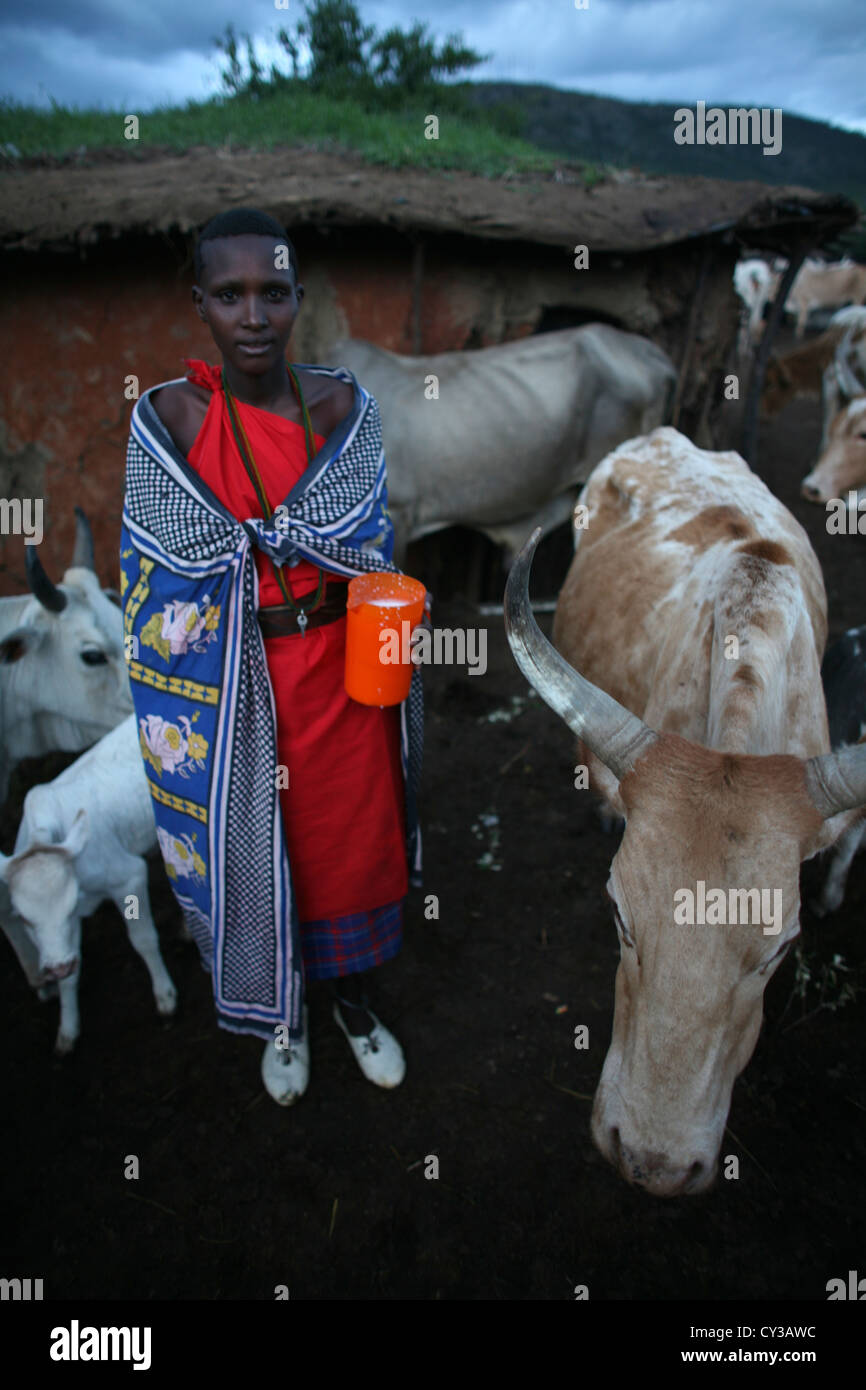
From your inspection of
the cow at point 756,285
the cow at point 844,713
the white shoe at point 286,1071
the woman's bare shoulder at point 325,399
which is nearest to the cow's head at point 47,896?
the white shoe at point 286,1071

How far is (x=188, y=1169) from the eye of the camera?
8.84 ft

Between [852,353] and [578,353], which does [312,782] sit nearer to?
[578,353]

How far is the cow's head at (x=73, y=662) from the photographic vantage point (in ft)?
12.1

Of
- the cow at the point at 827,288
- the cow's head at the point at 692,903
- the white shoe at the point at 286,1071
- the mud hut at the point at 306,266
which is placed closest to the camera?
the cow's head at the point at 692,903

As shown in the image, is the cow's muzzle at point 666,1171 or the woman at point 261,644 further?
the woman at point 261,644

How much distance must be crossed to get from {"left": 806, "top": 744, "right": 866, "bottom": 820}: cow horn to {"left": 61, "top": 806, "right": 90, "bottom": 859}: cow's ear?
2301mm

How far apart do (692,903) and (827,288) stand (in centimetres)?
2115

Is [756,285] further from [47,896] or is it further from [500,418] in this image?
[47,896]

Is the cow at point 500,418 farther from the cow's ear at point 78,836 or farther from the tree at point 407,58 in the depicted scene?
the tree at point 407,58

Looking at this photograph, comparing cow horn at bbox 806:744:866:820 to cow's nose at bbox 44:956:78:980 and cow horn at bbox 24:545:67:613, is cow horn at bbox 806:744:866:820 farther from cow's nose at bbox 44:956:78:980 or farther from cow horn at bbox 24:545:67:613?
cow horn at bbox 24:545:67:613

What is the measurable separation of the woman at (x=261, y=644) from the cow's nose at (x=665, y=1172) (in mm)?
1119

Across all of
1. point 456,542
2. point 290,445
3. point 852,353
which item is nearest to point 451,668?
point 456,542

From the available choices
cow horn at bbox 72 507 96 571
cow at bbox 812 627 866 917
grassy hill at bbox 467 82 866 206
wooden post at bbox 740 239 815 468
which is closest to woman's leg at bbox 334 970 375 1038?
cow at bbox 812 627 866 917

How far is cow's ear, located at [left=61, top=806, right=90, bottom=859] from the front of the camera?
2.71m
